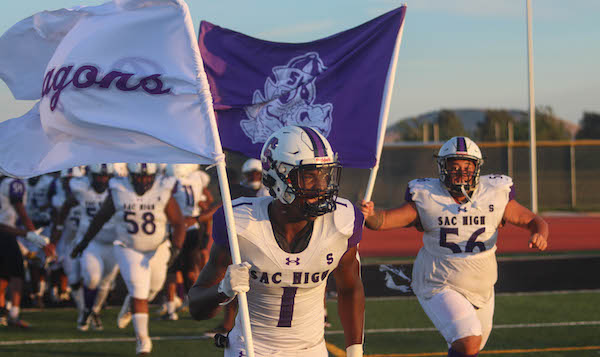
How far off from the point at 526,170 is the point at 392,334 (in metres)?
19.5

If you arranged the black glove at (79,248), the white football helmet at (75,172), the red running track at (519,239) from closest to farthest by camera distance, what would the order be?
1. the black glove at (79,248)
2. the white football helmet at (75,172)
3. the red running track at (519,239)

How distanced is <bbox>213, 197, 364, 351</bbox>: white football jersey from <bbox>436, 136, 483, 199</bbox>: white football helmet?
2476 mm

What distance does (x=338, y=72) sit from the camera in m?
6.28

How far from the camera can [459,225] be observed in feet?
21.1

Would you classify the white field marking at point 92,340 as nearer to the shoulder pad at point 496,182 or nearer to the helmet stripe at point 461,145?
the shoulder pad at point 496,182

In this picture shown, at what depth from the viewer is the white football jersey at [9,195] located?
1018 centimetres

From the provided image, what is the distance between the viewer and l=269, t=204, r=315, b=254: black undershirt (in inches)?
159

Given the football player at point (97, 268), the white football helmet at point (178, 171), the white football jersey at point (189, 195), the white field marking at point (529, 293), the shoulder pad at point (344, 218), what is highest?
the white football helmet at point (178, 171)

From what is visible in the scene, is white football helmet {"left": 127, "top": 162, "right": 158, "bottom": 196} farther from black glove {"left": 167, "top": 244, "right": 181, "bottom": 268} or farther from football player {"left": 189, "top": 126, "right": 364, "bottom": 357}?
football player {"left": 189, "top": 126, "right": 364, "bottom": 357}

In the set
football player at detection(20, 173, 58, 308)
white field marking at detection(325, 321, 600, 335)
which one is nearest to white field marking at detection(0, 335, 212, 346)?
white field marking at detection(325, 321, 600, 335)

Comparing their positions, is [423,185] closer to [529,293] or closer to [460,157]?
[460,157]

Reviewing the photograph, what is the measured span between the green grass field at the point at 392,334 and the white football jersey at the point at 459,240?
205cm

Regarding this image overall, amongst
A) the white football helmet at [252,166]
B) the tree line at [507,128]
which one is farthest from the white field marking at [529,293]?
the tree line at [507,128]

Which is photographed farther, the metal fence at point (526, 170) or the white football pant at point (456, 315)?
the metal fence at point (526, 170)
